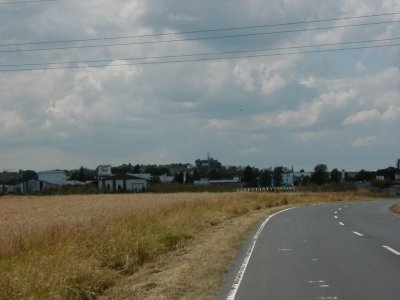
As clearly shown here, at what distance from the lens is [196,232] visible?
24.6 meters

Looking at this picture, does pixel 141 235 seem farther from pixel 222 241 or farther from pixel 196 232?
pixel 196 232

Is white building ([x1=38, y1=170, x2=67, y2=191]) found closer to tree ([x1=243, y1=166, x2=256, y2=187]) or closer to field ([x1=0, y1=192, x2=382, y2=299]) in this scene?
tree ([x1=243, y1=166, x2=256, y2=187])

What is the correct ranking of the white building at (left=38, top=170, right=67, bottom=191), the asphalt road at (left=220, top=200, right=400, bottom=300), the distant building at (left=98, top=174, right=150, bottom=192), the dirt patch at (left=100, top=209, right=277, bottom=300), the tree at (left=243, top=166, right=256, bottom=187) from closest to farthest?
the asphalt road at (left=220, top=200, right=400, bottom=300)
the dirt patch at (left=100, top=209, right=277, bottom=300)
the distant building at (left=98, top=174, right=150, bottom=192)
the white building at (left=38, top=170, right=67, bottom=191)
the tree at (left=243, top=166, right=256, bottom=187)

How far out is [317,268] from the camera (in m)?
13.6

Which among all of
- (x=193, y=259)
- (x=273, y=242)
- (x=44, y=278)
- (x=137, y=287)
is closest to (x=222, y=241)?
(x=273, y=242)

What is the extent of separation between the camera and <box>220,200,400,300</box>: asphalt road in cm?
1059

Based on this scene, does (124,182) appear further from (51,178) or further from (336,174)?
(336,174)

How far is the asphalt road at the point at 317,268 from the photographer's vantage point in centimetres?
1059

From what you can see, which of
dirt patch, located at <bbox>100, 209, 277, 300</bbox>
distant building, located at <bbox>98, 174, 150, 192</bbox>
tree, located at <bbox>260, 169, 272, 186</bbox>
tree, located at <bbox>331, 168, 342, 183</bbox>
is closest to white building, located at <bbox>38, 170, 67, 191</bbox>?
distant building, located at <bbox>98, 174, 150, 192</bbox>

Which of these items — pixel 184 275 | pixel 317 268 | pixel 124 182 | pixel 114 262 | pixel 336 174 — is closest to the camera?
pixel 184 275

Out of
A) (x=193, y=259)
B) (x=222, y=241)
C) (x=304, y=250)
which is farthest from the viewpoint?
(x=222, y=241)

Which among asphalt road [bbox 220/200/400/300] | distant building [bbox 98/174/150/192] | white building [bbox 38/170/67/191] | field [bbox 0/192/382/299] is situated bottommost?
asphalt road [bbox 220/200/400/300]

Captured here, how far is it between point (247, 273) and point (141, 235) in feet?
17.2

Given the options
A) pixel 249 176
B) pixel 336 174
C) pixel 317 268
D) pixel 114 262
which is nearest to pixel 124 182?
pixel 249 176
